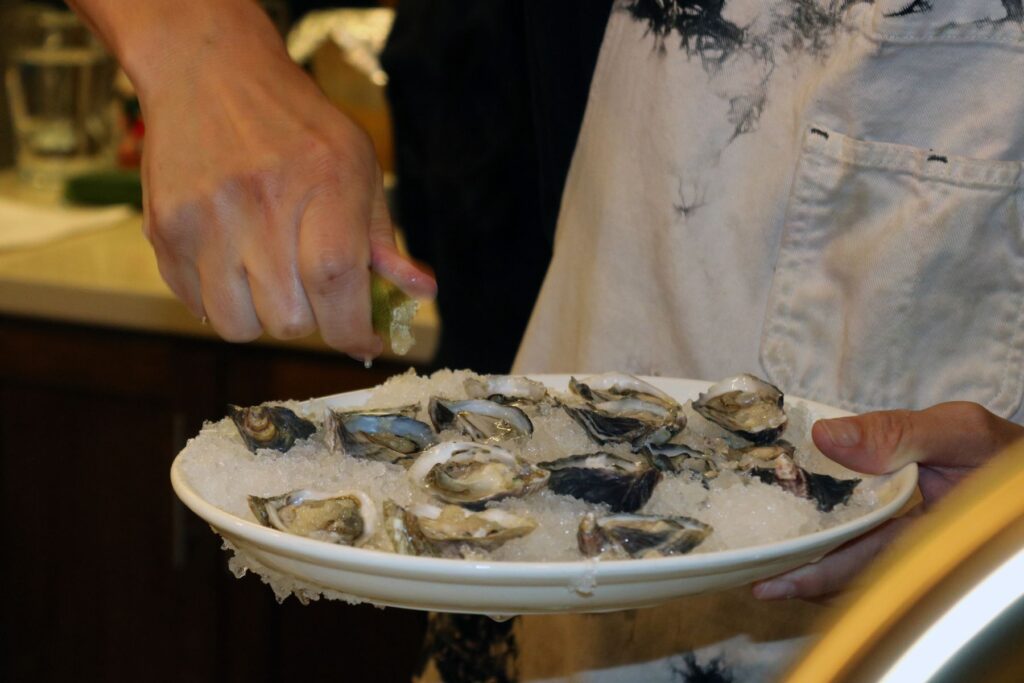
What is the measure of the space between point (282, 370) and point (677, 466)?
1.10 m

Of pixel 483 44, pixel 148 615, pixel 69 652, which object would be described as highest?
pixel 483 44

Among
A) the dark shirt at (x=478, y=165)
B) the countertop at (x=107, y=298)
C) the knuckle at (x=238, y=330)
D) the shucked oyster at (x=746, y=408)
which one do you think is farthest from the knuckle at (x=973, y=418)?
the countertop at (x=107, y=298)

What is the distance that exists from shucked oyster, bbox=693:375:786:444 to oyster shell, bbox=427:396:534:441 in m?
0.12

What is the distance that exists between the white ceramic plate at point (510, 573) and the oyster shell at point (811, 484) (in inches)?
2.0

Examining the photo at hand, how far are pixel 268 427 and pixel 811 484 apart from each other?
0.31 m

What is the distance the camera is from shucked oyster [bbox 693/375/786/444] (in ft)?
2.25

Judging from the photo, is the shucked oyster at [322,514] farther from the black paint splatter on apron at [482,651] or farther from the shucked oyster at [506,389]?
the black paint splatter on apron at [482,651]

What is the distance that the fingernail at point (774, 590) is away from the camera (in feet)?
2.22

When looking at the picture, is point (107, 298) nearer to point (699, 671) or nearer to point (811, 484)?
point (699, 671)

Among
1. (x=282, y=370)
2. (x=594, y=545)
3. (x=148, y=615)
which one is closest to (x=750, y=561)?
(x=594, y=545)

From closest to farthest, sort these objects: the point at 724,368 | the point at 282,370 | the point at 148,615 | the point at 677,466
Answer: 1. the point at 677,466
2. the point at 724,368
3. the point at 282,370
4. the point at 148,615

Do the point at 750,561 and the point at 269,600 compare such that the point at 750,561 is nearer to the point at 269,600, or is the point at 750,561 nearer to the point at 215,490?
the point at 215,490

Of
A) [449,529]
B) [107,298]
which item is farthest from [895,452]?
[107,298]

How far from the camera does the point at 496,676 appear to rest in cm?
101
